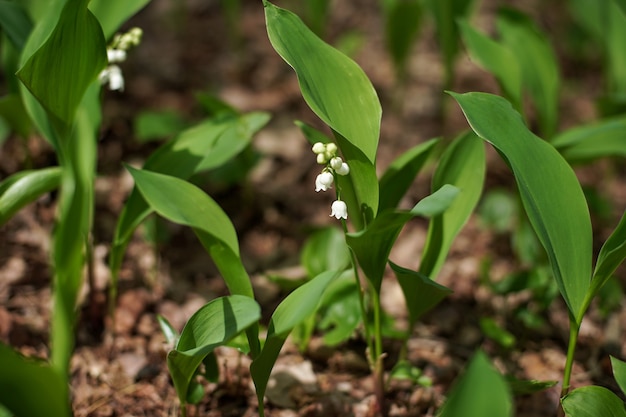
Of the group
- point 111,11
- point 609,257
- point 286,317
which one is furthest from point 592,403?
point 111,11

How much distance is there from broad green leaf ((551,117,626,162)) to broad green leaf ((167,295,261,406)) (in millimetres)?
1225

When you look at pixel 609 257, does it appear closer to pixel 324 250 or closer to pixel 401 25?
pixel 324 250

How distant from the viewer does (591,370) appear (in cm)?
218

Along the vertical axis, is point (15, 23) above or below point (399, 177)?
above

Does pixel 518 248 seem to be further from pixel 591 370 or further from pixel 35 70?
pixel 35 70

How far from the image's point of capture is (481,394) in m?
1.13

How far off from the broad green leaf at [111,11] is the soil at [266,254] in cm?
74

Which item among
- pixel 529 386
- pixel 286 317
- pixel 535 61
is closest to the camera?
pixel 286 317

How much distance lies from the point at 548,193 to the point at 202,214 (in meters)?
0.83

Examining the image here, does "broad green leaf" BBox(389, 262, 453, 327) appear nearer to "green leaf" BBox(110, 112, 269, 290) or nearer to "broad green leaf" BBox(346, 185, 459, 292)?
"broad green leaf" BBox(346, 185, 459, 292)

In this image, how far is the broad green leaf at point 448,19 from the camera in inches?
104

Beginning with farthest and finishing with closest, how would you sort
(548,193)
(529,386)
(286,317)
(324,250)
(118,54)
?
1. (324,250)
2. (118,54)
3. (529,386)
4. (548,193)
5. (286,317)

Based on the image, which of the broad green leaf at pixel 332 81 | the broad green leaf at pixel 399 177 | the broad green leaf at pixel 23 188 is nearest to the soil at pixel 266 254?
the broad green leaf at pixel 23 188

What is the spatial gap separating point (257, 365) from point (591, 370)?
1.20 metres
